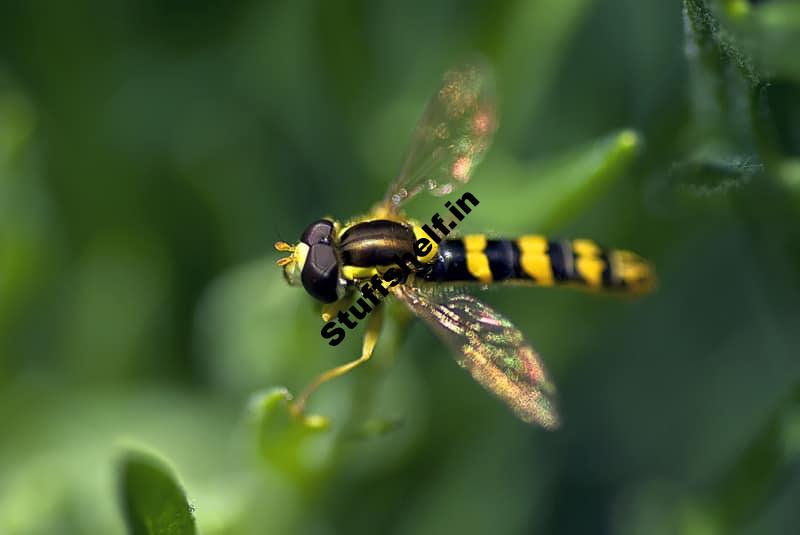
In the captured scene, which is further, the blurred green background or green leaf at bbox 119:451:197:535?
the blurred green background

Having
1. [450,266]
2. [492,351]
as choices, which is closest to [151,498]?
[492,351]

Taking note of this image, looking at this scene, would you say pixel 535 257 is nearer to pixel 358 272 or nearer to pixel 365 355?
pixel 358 272

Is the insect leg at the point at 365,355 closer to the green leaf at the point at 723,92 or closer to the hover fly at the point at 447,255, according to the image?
the hover fly at the point at 447,255

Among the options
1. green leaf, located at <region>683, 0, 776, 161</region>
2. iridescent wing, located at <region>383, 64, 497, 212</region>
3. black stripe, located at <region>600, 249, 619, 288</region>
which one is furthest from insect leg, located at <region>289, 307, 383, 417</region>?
green leaf, located at <region>683, 0, 776, 161</region>

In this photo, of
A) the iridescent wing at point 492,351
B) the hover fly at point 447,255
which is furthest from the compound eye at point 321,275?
the iridescent wing at point 492,351

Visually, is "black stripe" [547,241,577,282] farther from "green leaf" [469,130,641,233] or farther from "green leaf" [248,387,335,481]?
"green leaf" [248,387,335,481]

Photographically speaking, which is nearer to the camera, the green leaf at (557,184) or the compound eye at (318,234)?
the green leaf at (557,184)

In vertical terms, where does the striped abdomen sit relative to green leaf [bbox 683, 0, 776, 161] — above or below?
above
